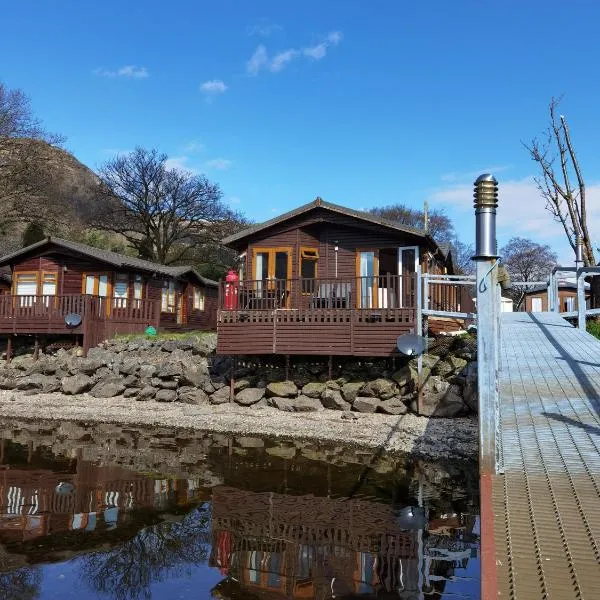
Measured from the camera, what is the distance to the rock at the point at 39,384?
65.5ft

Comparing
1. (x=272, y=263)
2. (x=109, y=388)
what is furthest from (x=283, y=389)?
(x=109, y=388)

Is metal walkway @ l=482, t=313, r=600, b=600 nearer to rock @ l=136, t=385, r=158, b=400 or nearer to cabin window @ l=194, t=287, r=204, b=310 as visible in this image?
rock @ l=136, t=385, r=158, b=400

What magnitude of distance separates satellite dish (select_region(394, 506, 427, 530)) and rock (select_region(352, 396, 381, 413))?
6761mm

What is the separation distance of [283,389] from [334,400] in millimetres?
1630

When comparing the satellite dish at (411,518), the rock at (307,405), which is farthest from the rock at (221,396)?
the satellite dish at (411,518)

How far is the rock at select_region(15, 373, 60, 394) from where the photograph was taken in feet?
65.5

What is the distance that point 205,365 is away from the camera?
1905 cm

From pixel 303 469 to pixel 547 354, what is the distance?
16.4 feet

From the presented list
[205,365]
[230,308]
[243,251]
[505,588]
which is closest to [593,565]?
[505,588]

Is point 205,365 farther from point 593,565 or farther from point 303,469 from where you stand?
point 593,565

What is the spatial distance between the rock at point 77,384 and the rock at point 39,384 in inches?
22.7

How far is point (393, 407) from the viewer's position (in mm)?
14836

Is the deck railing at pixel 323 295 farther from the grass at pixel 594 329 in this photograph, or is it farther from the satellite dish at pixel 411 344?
the grass at pixel 594 329

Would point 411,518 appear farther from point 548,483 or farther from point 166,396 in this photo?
point 166,396
